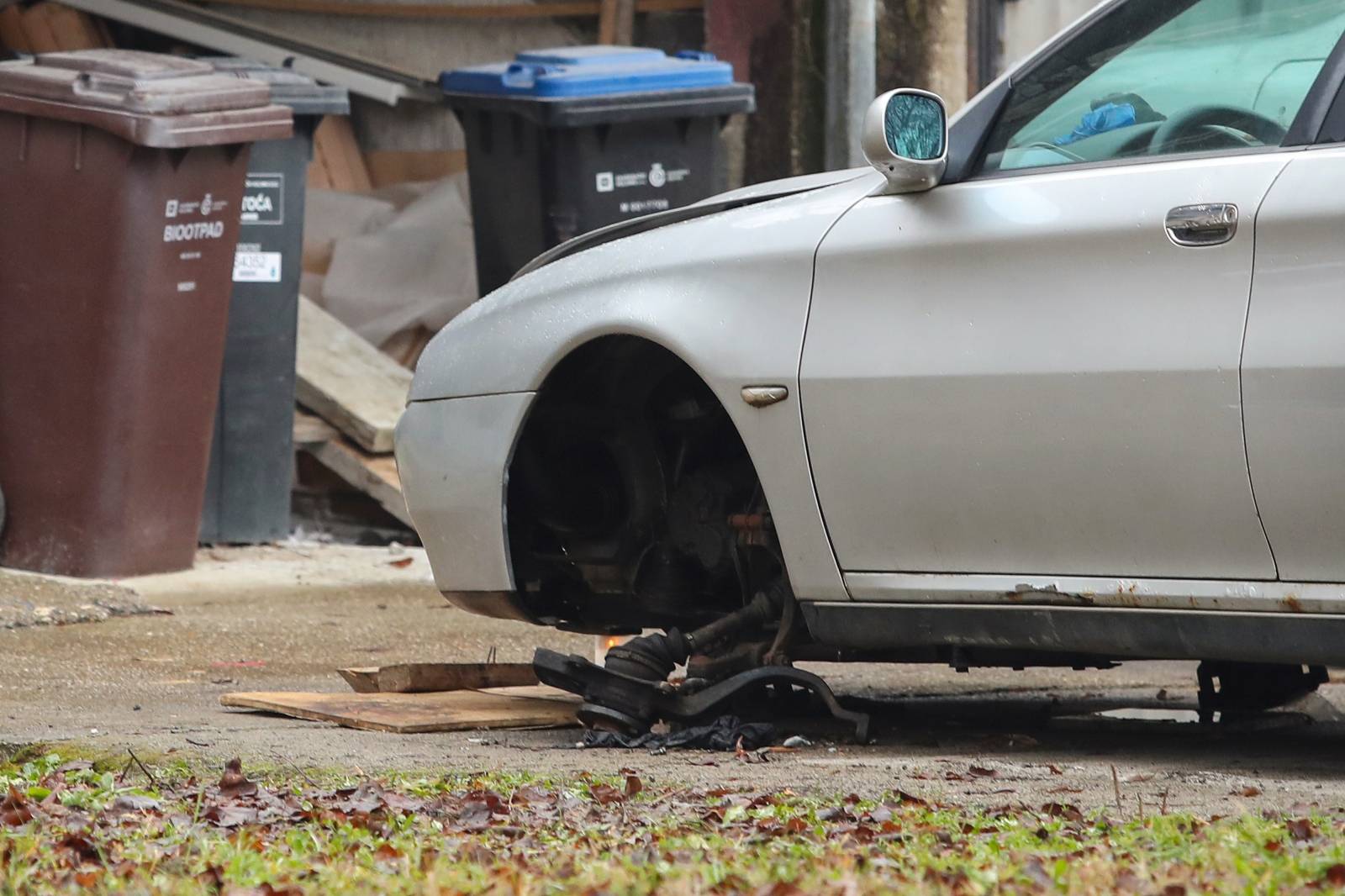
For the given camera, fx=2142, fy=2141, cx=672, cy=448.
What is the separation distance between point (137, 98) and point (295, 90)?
3.45 ft

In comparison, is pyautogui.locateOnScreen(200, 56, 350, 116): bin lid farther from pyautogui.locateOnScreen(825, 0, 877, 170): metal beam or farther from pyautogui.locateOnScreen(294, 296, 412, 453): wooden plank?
pyautogui.locateOnScreen(825, 0, 877, 170): metal beam

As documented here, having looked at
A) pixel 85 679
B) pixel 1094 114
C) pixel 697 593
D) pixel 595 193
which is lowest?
pixel 85 679

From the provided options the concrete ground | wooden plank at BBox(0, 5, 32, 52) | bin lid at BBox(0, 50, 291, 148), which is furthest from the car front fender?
wooden plank at BBox(0, 5, 32, 52)

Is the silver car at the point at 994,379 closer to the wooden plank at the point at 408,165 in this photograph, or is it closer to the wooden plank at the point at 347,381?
the wooden plank at the point at 347,381

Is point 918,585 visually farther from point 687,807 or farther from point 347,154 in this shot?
point 347,154

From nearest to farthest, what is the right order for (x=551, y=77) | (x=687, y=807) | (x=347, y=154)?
1. (x=687, y=807)
2. (x=551, y=77)
3. (x=347, y=154)

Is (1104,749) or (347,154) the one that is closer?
(1104,749)

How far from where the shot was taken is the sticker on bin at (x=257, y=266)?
830cm

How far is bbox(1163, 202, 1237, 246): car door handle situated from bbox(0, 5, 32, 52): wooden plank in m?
8.04

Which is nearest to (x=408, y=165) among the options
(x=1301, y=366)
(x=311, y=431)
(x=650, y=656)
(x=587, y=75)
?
(x=311, y=431)

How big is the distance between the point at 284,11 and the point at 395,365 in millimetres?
2812

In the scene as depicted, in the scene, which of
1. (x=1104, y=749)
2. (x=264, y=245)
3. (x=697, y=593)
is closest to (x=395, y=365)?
(x=264, y=245)

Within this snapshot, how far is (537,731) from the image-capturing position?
496 cm

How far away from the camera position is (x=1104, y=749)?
4.67 metres
